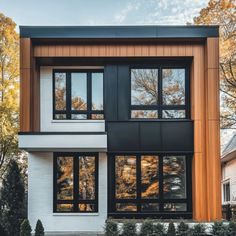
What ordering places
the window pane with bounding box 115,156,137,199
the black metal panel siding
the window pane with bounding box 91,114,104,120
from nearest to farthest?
1. the black metal panel siding
2. the window pane with bounding box 115,156,137,199
3. the window pane with bounding box 91,114,104,120

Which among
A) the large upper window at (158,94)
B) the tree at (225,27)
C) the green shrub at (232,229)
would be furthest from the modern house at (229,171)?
the green shrub at (232,229)

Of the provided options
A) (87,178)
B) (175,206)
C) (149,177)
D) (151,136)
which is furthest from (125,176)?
(175,206)

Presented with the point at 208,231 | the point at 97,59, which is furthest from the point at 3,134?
the point at 208,231

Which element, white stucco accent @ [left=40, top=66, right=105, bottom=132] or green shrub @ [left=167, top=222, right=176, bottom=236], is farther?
white stucco accent @ [left=40, top=66, right=105, bottom=132]

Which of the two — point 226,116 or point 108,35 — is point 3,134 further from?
point 226,116

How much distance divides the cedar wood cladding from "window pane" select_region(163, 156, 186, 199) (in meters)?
0.43

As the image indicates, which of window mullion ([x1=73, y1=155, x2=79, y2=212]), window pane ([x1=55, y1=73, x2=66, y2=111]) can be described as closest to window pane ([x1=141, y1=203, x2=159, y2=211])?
window mullion ([x1=73, y1=155, x2=79, y2=212])

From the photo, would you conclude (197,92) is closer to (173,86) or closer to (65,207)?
(173,86)

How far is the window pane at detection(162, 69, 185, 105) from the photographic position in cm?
1555

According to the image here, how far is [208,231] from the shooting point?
42.7 ft

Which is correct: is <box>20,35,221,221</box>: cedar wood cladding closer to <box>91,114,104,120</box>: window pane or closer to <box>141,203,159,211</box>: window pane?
<box>141,203,159,211</box>: window pane

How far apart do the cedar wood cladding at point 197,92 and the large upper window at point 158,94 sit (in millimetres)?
435

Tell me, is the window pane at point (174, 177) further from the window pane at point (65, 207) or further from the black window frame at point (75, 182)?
the window pane at point (65, 207)

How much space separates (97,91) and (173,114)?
2.77 meters
